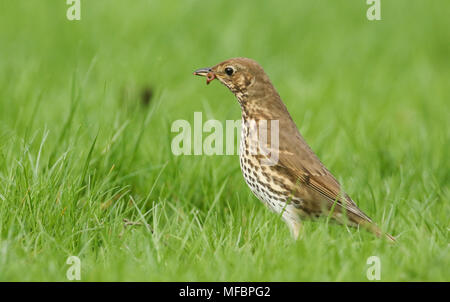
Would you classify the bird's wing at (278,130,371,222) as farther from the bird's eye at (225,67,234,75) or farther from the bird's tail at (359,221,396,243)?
the bird's eye at (225,67,234,75)

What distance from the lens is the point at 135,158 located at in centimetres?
527

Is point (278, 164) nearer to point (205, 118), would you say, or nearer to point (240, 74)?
point (240, 74)

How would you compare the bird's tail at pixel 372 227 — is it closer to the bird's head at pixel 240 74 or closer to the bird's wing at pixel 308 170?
the bird's wing at pixel 308 170

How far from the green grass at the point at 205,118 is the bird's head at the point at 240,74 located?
661 millimetres

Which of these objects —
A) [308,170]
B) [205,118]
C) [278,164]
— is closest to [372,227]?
[308,170]

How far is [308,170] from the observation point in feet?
15.1

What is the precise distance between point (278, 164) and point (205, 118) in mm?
2114

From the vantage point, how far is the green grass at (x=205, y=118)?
3.91 m

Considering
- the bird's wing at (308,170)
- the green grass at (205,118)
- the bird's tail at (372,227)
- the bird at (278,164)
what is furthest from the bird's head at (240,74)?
the bird's tail at (372,227)

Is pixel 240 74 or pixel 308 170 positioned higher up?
pixel 240 74

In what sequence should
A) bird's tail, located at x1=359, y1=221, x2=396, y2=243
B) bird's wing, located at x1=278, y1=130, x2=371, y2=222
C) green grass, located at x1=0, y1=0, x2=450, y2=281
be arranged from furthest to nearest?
1. bird's wing, located at x1=278, y1=130, x2=371, y2=222
2. bird's tail, located at x1=359, y1=221, x2=396, y2=243
3. green grass, located at x1=0, y1=0, x2=450, y2=281

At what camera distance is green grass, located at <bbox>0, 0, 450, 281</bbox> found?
154 inches

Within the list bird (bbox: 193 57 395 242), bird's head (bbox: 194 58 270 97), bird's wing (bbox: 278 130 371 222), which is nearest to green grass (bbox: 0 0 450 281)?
bird (bbox: 193 57 395 242)

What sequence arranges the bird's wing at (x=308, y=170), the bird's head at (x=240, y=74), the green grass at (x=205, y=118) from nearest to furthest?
the green grass at (x=205, y=118)
the bird's wing at (x=308, y=170)
the bird's head at (x=240, y=74)
